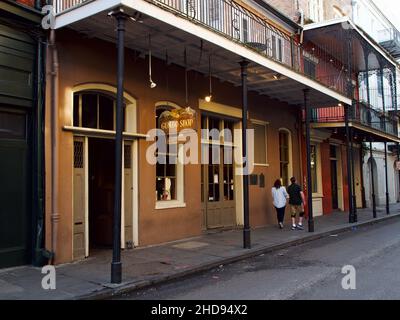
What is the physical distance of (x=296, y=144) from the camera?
54.6ft

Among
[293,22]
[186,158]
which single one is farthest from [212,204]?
[293,22]

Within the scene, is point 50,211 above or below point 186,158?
below

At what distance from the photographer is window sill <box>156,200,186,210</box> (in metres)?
10.4

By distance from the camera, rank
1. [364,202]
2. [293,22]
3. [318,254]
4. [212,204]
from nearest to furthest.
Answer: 1. [318,254]
2. [212,204]
3. [293,22]
4. [364,202]

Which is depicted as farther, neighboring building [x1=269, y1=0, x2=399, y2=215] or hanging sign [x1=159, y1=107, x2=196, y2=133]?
neighboring building [x1=269, y1=0, x2=399, y2=215]

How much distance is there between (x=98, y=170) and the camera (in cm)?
1062

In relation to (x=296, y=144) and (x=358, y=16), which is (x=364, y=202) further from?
(x=358, y=16)

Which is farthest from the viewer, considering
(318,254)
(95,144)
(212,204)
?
(212,204)

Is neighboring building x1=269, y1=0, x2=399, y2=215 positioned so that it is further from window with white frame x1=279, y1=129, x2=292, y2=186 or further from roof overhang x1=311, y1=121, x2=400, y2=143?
window with white frame x1=279, y1=129, x2=292, y2=186

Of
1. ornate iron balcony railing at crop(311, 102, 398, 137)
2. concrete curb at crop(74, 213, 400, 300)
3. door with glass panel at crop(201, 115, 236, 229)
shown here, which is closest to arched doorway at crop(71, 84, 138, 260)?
concrete curb at crop(74, 213, 400, 300)

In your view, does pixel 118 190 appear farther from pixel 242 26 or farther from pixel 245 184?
pixel 242 26

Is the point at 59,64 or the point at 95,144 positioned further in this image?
the point at 95,144

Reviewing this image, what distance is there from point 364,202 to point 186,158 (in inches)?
577

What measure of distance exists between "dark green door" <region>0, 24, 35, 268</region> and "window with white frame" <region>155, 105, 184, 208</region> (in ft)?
10.8
